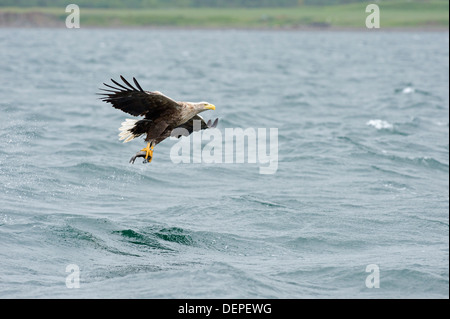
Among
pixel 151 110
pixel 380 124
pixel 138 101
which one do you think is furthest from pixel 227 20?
pixel 138 101

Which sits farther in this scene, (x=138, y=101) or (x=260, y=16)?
(x=260, y=16)

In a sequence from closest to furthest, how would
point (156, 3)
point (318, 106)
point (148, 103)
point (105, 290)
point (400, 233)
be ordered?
point (105, 290), point (148, 103), point (400, 233), point (318, 106), point (156, 3)

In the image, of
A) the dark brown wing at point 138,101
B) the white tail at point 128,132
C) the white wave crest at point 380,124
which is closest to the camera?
the dark brown wing at point 138,101

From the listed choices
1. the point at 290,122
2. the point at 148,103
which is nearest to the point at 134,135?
the point at 148,103

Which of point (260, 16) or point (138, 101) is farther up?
point (260, 16)

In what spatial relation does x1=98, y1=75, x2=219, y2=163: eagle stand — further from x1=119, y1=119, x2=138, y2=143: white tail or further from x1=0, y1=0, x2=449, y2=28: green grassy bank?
x1=0, y1=0, x2=449, y2=28: green grassy bank

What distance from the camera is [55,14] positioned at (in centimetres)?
13375

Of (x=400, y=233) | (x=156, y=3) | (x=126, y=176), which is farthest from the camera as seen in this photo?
(x=156, y=3)

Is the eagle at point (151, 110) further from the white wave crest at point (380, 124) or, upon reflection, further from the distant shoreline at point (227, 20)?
the distant shoreline at point (227, 20)

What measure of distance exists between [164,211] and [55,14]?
413 ft

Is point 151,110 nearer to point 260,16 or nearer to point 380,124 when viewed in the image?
point 380,124

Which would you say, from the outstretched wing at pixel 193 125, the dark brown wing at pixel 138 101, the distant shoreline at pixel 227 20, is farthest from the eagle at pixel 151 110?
the distant shoreline at pixel 227 20

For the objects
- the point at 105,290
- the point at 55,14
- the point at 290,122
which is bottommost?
the point at 105,290

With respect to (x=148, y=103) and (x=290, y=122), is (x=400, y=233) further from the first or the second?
(x=290, y=122)
